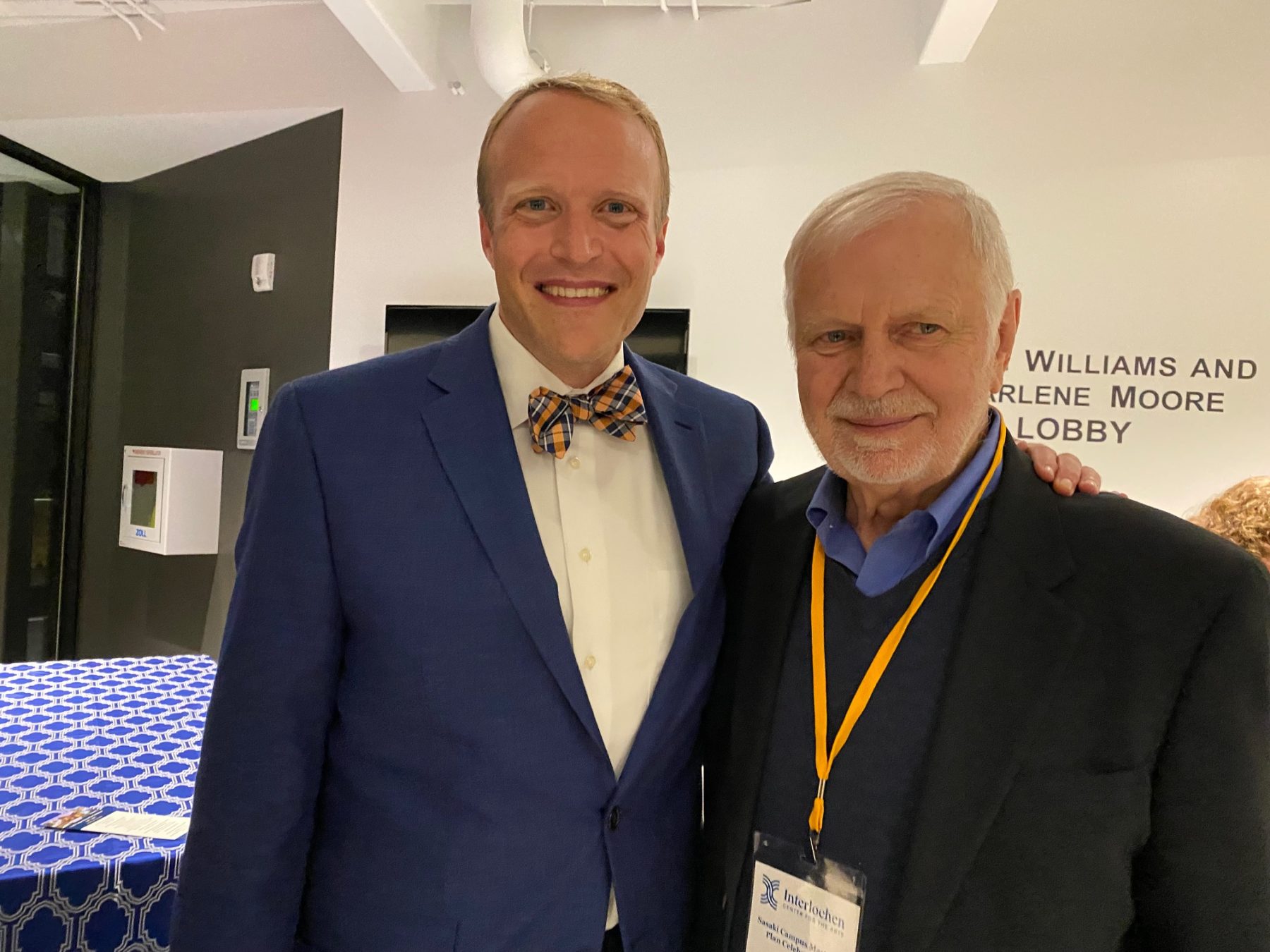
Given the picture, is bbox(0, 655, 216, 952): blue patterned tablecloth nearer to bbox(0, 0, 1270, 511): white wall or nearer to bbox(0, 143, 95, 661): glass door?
bbox(0, 0, 1270, 511): white wall

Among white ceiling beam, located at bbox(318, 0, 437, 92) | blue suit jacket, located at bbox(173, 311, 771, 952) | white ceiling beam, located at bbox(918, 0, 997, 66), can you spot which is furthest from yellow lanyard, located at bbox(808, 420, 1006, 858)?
white ceiling beam, located at bbox(318, 0, 437, 92)

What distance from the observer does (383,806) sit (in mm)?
1268

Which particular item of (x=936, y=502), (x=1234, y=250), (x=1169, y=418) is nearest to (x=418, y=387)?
(x=936, y=502)

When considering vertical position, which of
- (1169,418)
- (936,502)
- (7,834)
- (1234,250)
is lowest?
(7,834)

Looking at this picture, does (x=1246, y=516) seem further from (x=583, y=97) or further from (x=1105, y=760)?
(x=583, y=97)

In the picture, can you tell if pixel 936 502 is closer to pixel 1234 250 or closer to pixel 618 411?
pixel 618 411

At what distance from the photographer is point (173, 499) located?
188 inches

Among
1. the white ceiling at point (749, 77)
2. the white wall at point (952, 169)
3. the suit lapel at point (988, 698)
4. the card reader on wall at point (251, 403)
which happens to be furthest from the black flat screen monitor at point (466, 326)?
the suit lapel at point (988, 698)

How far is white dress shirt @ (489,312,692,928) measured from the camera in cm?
133

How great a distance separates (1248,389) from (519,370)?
3719 mm

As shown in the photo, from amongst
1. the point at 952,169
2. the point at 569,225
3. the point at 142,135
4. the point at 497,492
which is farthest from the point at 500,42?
the point at 497,492

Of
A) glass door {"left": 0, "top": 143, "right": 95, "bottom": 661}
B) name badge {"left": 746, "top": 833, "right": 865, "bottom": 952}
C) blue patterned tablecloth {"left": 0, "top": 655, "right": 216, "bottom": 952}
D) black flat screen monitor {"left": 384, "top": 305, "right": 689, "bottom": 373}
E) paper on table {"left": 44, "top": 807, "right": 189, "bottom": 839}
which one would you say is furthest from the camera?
glass door {"left": 0, "top": 143, "right": 95, "bottom": 661}

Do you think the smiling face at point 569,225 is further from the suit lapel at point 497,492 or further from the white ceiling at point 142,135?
the white ceiling at point 142,135

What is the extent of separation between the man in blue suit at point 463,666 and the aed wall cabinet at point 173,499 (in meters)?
4.03
